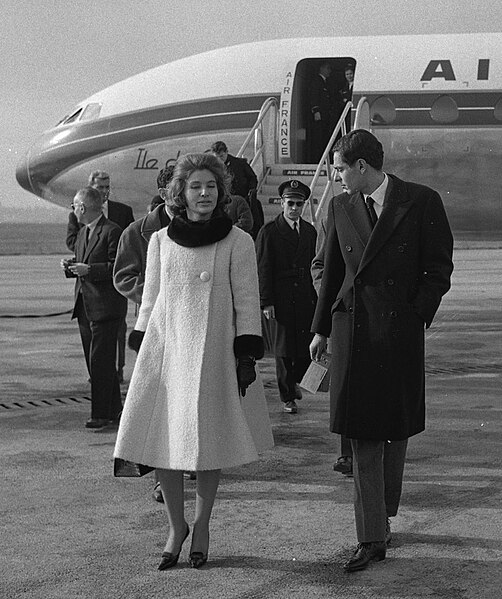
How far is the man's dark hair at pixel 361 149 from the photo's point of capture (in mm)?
4641

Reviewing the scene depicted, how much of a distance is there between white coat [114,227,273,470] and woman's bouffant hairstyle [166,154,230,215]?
0.16 m

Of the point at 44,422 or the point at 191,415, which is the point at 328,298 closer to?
the point at 191,415

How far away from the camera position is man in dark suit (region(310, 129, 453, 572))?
4582 mm

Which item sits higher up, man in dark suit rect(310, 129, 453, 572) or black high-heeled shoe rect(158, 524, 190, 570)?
man in dark suit rect(310, 129, 453, 572)

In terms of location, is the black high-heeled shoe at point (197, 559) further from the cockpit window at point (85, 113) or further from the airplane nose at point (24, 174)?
the airplane nose at point (24, 174)

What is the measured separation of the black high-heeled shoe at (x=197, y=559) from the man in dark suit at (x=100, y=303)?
2.95 m

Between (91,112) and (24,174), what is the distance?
192cm

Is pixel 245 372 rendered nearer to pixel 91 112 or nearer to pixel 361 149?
pixel 361 149

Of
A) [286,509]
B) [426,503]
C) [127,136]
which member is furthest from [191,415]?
[127,136]

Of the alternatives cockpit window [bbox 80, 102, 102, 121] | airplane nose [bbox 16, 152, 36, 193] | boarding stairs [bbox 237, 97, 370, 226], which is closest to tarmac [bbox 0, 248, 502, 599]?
boarding stairs [bbox 237, 97, 370, 226]

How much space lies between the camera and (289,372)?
802cm

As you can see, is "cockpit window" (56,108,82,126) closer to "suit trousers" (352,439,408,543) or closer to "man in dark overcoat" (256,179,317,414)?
"man in dark overcoat" (256,179,317,414)

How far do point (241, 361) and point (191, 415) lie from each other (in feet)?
0.99

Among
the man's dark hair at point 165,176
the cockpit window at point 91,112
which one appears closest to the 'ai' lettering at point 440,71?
the cockpit window at point 91,112
